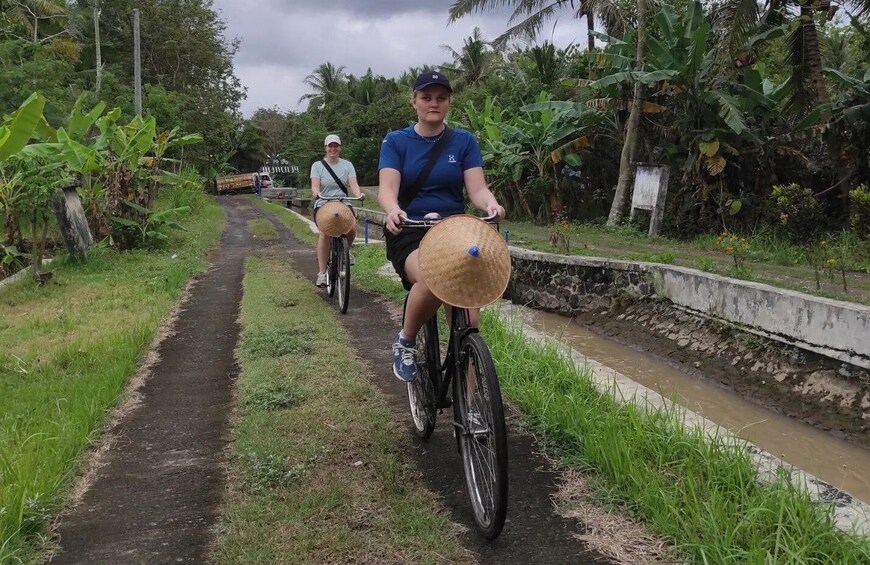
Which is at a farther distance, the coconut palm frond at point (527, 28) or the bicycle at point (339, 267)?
the coconut palm frond at point (527, 28)

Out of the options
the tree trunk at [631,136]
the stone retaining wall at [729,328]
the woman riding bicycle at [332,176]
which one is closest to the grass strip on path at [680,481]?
the stone retaining wall at [729,328]

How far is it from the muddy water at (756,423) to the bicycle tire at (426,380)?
1275mm

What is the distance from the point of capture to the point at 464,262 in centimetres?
269

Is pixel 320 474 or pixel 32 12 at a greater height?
pixel 32 12

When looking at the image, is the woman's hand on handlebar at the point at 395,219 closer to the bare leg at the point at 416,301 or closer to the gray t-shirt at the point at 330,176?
the bare leg at the point at 416,301

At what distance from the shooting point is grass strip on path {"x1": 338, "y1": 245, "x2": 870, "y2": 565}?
97.3 inches

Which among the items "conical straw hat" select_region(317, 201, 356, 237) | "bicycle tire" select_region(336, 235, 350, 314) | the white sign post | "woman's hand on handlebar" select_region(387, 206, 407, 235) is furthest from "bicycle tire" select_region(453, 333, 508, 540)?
the white sign post

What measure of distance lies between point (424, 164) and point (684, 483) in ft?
5.88

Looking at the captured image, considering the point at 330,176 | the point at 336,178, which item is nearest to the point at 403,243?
the point at 336,178

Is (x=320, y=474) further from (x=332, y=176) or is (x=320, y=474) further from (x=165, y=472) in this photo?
(x=332, y=176)

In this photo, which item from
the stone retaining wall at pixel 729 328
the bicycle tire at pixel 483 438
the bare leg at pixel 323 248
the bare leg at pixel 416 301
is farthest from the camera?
the bare leg at pixel 323 248

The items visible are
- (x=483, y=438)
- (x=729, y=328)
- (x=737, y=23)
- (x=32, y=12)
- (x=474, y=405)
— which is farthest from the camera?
(x=32, y=12)

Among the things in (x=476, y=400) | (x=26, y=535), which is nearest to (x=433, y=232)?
(x=476, y=400)

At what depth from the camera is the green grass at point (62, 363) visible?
3.05 m
